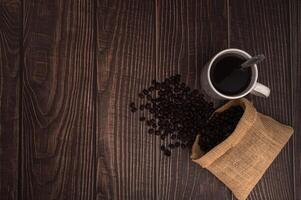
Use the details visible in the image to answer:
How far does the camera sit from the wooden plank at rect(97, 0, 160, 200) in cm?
96

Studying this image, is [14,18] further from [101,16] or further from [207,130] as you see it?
[207,130]

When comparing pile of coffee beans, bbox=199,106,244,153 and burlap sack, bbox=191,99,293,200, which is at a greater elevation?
pile of coffee beans, bbox=199,106,244,153

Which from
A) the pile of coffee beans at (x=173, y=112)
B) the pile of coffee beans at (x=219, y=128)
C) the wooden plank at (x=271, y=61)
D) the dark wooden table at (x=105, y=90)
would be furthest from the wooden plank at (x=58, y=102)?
the wooden plank at (x=271, y=61)

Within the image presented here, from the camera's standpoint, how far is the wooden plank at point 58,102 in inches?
36.9

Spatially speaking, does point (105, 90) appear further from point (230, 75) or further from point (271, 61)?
point (271, 61)

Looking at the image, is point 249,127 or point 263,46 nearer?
point 249,127

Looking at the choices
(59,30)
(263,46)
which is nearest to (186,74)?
(263,46)

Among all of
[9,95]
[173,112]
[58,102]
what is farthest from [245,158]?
[9,95]

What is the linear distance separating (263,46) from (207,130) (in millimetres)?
262

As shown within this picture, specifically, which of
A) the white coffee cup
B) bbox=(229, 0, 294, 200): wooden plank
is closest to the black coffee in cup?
the white coffee cup

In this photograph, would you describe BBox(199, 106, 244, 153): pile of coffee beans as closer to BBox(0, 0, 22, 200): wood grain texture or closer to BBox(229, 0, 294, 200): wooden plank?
BBox(229, 0, 294, 200): wooden plank

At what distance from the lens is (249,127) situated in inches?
35.5

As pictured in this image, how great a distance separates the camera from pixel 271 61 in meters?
1.02

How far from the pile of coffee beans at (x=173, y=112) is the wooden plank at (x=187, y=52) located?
3cm
